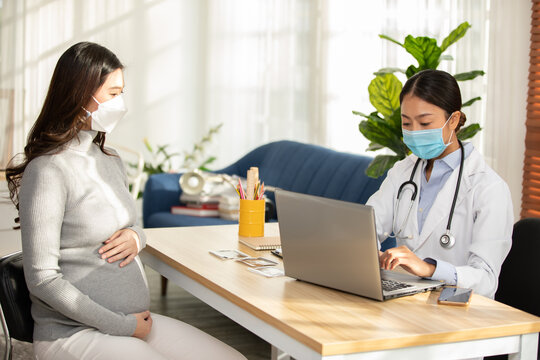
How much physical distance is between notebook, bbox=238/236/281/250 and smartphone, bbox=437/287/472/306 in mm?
644

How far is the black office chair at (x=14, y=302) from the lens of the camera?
178 cm

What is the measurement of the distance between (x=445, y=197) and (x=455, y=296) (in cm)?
45

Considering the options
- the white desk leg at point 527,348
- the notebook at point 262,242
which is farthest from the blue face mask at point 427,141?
the white desk leg at point 527,348

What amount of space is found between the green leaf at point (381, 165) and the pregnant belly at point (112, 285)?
5.86ft

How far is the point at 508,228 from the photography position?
6.38 feet

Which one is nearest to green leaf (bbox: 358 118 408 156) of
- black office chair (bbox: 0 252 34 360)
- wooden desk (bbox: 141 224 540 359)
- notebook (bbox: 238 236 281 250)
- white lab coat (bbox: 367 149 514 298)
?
white lab coat (bbox: 367 149 514 298)

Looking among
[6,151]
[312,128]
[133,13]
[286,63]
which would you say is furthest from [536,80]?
[6,151]

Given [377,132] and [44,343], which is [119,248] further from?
[377,132]

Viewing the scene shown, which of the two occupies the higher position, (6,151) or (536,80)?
(536,80)

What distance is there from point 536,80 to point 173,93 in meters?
3.60

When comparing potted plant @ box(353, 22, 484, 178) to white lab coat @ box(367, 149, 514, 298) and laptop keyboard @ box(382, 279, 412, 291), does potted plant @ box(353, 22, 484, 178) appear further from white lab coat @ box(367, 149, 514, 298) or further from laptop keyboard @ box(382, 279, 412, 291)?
laptop keyboard @ box(382, 279, 412, 291)

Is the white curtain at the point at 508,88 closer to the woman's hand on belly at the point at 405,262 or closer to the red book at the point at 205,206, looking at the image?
the red book at the point at 205,206

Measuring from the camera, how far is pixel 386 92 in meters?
3.45

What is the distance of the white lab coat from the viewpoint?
1.87 meters
